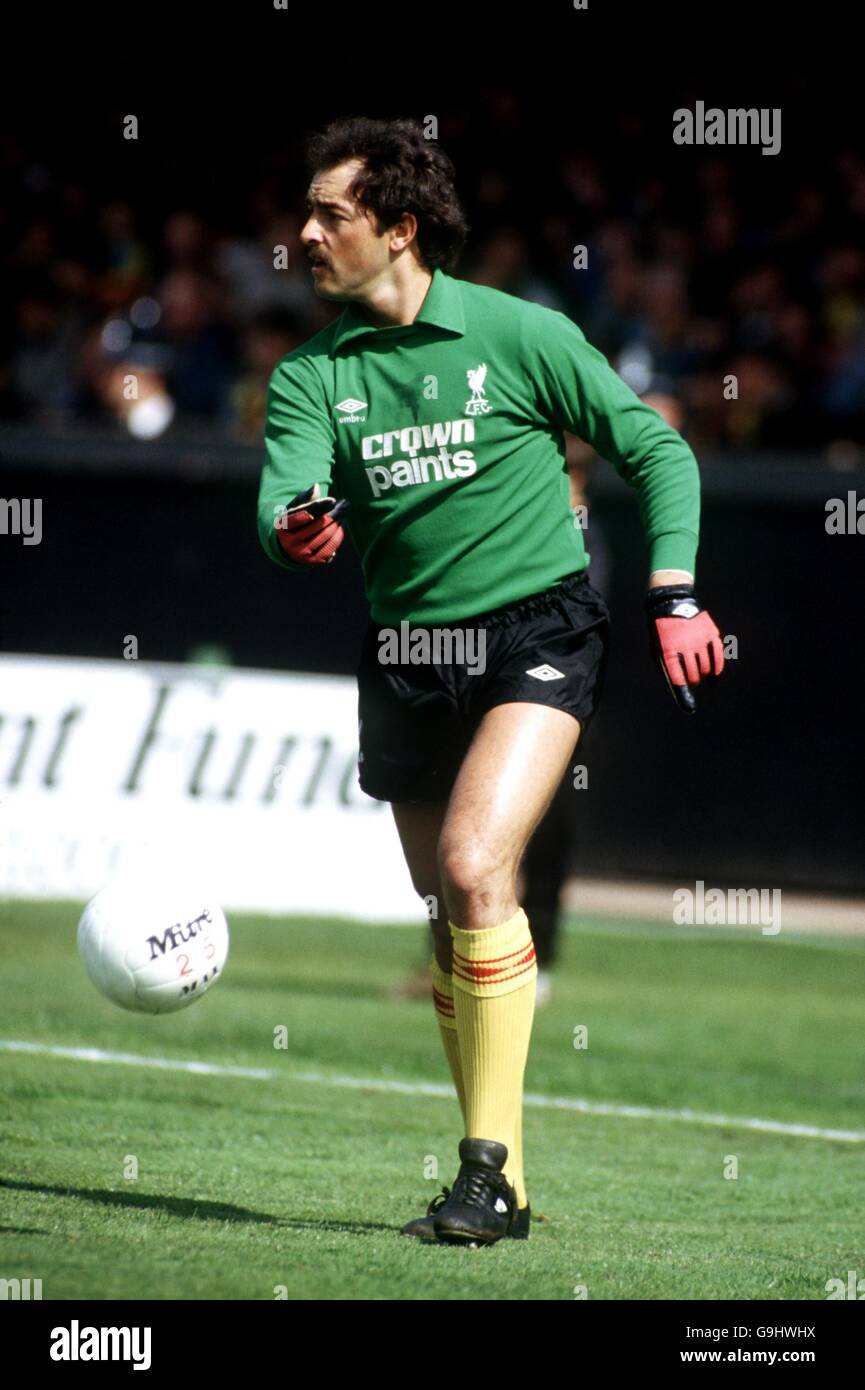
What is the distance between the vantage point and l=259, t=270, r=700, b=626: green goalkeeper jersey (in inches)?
218

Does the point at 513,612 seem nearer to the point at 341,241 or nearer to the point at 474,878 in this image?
the point at 474,878

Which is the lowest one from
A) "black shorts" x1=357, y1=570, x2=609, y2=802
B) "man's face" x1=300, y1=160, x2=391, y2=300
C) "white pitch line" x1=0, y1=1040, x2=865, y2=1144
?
"white pitch line" x1=0, y1=1040, x2=865, y2=1144

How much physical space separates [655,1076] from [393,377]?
405cm

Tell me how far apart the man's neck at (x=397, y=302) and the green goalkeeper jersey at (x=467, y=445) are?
0.03m

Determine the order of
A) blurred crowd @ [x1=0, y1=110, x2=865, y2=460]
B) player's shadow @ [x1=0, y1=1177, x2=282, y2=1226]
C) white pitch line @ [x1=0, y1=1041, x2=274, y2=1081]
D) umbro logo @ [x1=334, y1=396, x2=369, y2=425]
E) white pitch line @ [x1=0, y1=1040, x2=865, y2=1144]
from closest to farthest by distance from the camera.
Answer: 1. player's shadow @ [x1=0, y1=1177, x2=282, y2=1226]
2. umbro logo @ [x1=334, y1=396, x2=369, y2=425]
3. white pitch line @ [x1=0, y1=1040, x2=865, y2=1144]
4. white pitch line @ [x1=0, y1=1041, x2=274, y2=1081]
5. blurred crowd @ [x1=0, y1=110, x2=865, y2=460]

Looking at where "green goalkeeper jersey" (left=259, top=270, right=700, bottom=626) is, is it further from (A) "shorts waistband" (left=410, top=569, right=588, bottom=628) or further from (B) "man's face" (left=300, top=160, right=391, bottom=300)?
(B) "man's face" (left=300, top=160, right=391, bottom=300)

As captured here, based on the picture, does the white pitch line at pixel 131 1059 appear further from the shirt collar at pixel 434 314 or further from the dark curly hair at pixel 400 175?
the dark curly hair at pixel 400 175

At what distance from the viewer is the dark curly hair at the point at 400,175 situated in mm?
5609

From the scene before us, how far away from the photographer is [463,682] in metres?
5.57

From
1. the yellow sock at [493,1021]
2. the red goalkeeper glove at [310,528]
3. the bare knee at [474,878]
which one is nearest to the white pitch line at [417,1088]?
the yellow sock at [493,1021]

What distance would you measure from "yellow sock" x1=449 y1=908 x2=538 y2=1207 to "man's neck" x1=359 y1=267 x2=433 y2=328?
1.54 meters

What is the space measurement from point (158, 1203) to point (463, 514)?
1.91 m

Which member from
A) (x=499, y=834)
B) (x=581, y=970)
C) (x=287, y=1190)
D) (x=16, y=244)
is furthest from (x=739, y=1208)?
(x=16, y=244)

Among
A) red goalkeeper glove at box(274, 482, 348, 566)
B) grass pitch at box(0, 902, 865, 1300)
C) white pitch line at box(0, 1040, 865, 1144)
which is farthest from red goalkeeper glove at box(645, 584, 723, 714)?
white pitch line at box(0, 1040, 865, 1144)
